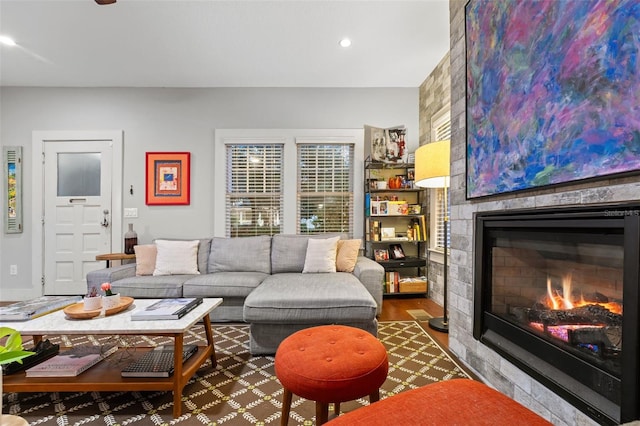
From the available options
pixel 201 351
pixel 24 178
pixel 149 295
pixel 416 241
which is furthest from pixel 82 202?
pixel 416 241

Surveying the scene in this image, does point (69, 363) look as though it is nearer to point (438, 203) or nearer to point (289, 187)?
point (289, 187)

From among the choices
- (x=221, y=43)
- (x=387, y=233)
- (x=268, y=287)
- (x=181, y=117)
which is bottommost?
(x=268, y=287)

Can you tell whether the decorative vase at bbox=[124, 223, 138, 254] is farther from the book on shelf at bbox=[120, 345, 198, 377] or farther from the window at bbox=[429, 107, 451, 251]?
the window at bbox=[429, 107, 451, 251]

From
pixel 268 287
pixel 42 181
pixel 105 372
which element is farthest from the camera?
pixel 42 181

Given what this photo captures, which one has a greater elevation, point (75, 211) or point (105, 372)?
point (75, 211)

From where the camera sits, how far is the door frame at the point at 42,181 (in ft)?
12.4

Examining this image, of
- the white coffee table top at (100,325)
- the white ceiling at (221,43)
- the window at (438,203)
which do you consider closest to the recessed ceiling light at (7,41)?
the white ceiling at (221,43)

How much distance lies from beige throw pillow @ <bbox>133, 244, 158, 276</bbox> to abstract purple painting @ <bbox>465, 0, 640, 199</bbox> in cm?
318

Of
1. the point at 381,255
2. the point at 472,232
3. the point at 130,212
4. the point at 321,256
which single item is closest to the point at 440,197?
the point at 381,255

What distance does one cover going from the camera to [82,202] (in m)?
3.83

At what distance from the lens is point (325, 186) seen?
3.90 metres

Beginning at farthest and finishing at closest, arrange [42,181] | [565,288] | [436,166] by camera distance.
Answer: [42,181]
[436,166]
[565,288]

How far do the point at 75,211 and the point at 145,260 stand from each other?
164cm

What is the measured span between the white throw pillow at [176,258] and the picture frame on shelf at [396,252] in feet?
7.73
